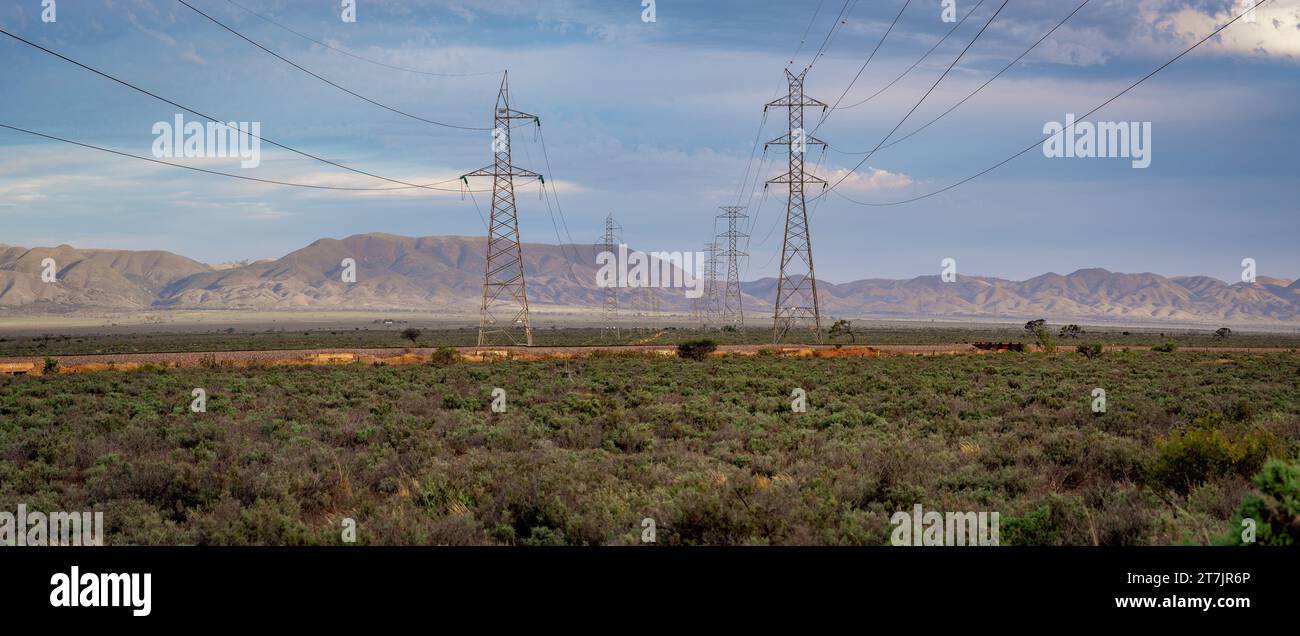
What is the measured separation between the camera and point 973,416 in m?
18.4

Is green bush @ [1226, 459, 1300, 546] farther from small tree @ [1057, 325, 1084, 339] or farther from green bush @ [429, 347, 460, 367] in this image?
small tree @ [1057, 325, 1084, 339]

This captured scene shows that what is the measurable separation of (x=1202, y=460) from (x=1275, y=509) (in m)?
4.90

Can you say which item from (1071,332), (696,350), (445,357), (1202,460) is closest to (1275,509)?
(1202,460)

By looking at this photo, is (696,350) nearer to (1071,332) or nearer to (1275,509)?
(1275,509)

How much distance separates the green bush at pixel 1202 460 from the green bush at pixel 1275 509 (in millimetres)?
4355

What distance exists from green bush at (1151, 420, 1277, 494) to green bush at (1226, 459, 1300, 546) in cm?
435

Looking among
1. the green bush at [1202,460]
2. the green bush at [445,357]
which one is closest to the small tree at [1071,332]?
the green bush at [445,357]

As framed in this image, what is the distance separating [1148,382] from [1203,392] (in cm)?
430

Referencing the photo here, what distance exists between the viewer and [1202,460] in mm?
10406

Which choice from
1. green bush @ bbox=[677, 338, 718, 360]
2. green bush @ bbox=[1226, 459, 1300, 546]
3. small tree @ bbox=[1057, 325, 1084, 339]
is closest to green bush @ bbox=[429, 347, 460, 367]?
green bush @ bbox=[677, 338, 718, 360]

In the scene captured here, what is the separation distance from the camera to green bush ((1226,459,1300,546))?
Result: 6.06 metres
